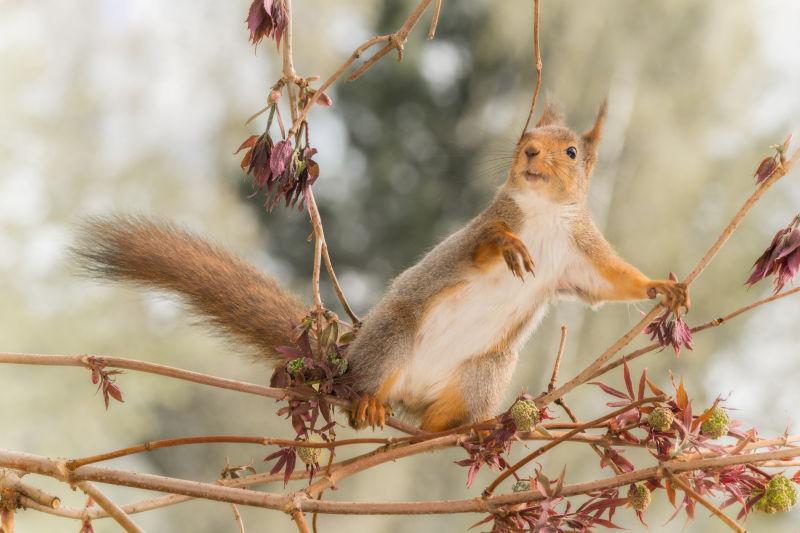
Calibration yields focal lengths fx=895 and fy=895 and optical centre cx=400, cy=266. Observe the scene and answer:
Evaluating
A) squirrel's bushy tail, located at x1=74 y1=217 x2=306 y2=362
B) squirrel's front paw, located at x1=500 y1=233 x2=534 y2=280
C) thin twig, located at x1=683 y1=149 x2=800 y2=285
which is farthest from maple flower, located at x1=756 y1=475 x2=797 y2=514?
squirrel's bushy tail, located at x1=74 y1=217 x2=306 y2=362

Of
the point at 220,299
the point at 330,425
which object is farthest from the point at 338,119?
the point at 330,425

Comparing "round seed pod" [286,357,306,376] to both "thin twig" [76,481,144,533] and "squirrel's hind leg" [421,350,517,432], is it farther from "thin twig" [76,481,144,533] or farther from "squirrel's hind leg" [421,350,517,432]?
"squirrel's hind leg" [421,350,517,432]

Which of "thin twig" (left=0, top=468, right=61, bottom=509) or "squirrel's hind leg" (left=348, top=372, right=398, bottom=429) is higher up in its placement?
"squirrel's hind leg" (left=348, top=372, right=398, bottom=429)

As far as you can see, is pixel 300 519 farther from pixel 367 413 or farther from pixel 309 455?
pixel 367 413

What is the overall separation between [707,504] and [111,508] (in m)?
0.38

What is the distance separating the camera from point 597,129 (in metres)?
1.04

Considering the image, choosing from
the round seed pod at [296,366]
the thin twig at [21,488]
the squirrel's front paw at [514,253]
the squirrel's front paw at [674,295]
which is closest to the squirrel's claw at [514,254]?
the squirrel's front paw at [514,253]

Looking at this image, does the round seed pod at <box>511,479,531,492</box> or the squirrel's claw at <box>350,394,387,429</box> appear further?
the squirrel's claw at <box>350,394,387,429</box>

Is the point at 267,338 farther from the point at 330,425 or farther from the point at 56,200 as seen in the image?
the point at 56,200

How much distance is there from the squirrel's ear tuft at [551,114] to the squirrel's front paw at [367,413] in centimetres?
39

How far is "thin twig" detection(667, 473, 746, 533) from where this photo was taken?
1.68ft

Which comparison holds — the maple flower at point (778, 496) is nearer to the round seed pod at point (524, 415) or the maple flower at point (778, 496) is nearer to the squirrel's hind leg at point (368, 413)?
the round seed pod at point (524, 415)

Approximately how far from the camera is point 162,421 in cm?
420

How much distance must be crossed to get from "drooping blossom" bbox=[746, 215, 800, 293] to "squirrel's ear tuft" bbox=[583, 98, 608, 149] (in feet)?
1.27
